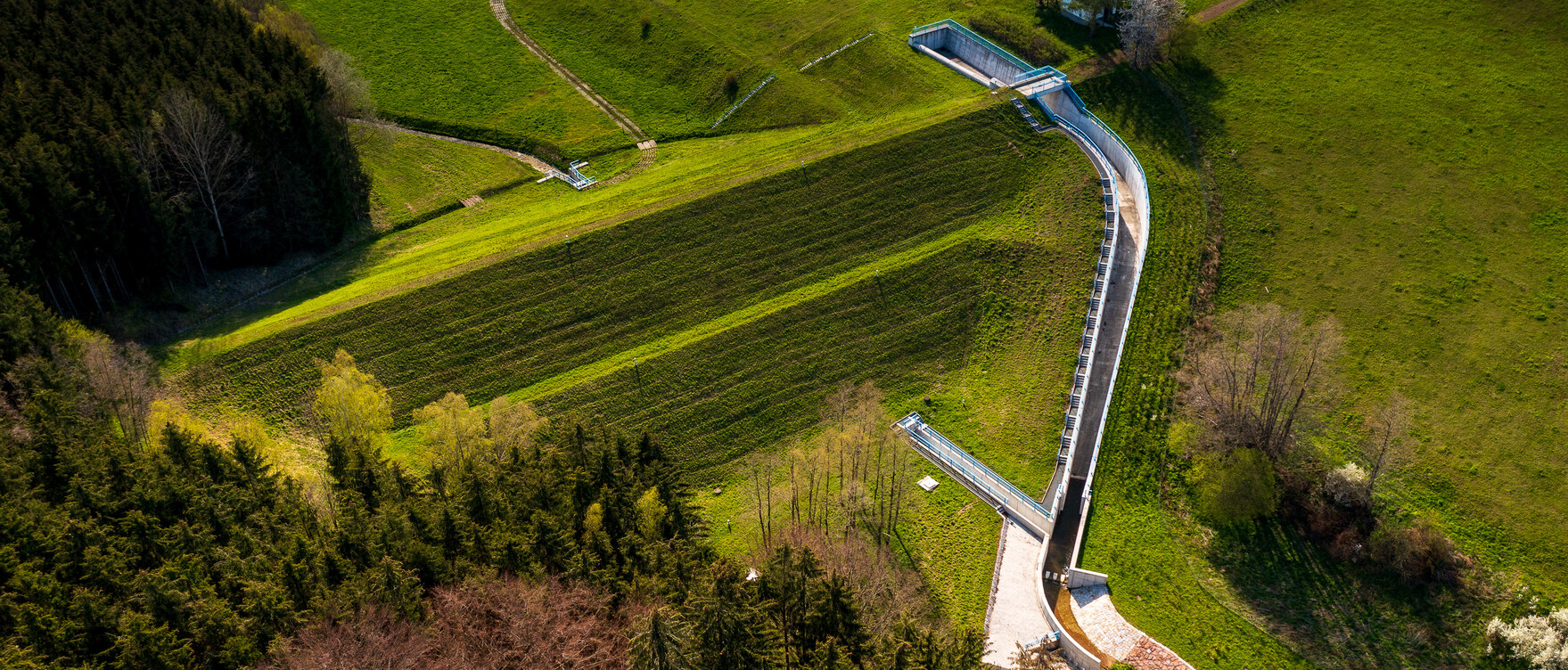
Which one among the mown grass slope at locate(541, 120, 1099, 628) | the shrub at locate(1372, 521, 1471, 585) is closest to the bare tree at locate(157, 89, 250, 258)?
the mown grass slope at locate(541, 120, 1099, 628)

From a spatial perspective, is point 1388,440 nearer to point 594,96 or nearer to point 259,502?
point 259,502

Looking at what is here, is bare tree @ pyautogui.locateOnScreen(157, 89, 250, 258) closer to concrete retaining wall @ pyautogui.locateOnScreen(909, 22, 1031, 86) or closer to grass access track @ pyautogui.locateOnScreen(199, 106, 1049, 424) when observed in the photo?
grass access track @ pyautogui.locateOnScreen(199, 106, 1049, 424)

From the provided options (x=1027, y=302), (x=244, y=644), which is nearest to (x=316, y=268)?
(x=244, y=644)

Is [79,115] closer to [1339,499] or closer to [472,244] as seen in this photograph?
[472,244]

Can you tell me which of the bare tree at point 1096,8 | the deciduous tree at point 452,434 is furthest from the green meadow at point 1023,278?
the deciduous tree at point 452,434

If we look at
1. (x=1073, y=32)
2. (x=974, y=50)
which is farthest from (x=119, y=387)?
(x=1073, y=32)

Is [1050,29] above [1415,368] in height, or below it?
above
